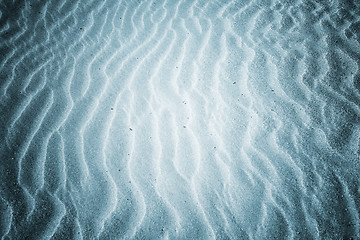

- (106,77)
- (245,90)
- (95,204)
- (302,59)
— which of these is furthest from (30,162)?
(302,59)

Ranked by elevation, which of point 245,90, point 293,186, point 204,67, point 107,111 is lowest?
point 293,186

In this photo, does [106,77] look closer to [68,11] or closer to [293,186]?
[68,11]

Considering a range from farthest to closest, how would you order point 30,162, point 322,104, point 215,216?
point 322,104 → point 30,162 → point 215,216

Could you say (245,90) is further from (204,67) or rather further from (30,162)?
(30,162)

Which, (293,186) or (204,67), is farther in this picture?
(204,67)

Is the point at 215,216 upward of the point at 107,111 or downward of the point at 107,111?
downward

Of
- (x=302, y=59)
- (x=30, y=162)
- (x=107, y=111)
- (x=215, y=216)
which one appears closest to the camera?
(x=215, y=216)
